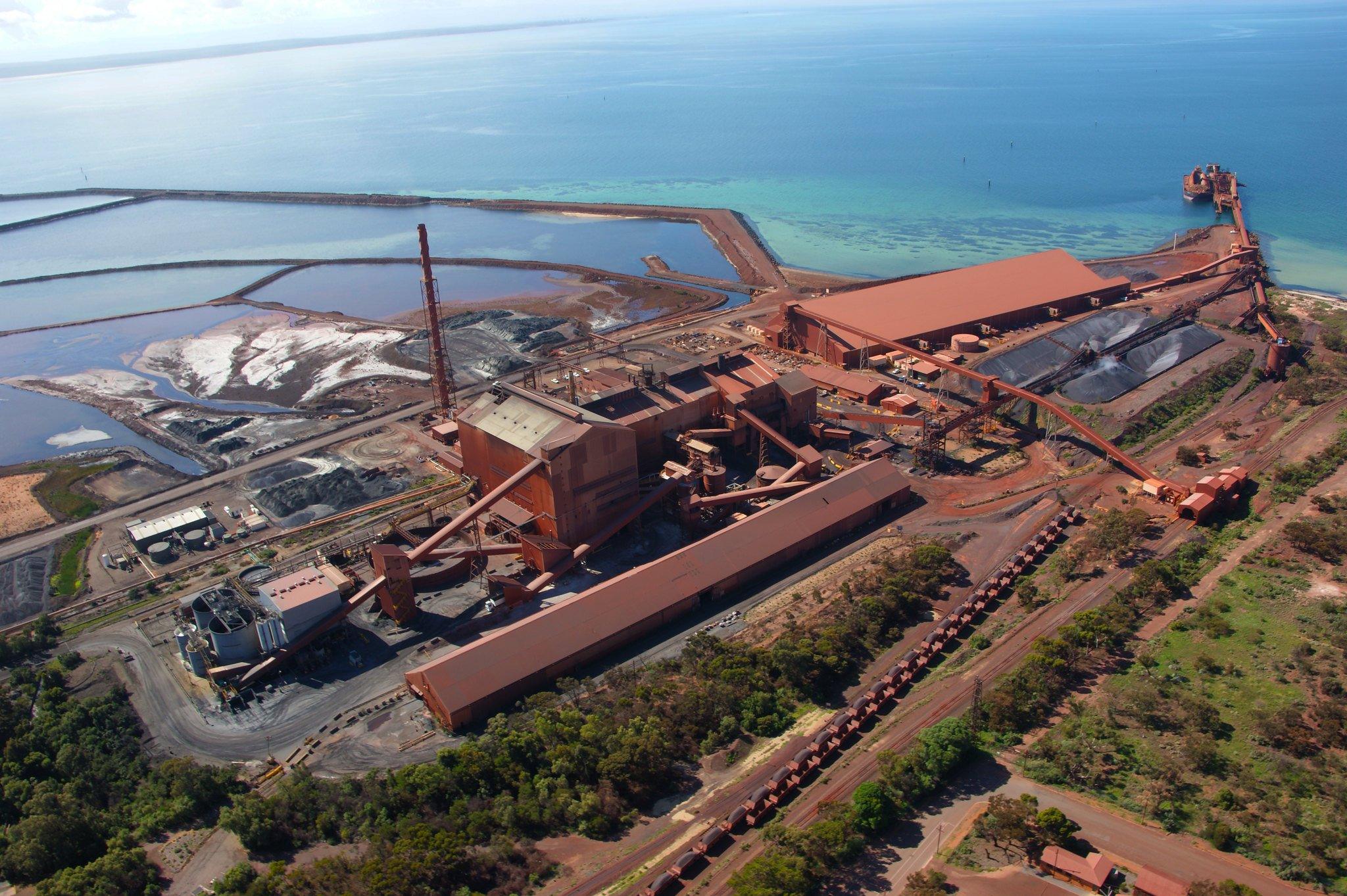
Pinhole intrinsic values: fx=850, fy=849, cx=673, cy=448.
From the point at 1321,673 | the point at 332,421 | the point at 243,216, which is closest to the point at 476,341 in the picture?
the point at 332,421

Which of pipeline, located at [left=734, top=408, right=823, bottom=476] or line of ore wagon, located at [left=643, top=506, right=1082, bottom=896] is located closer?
line of ore wagon, located at [left=643, top=506, right=1082, bottom=896]

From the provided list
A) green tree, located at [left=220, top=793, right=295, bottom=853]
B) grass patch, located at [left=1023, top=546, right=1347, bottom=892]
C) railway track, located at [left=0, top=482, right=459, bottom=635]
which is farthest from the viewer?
railway track, located at [left=0, top=482, right=459, bottom=635]

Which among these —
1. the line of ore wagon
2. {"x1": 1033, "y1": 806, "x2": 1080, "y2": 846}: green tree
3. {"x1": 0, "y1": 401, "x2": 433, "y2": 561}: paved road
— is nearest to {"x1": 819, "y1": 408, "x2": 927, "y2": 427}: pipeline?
the line of ore wagon

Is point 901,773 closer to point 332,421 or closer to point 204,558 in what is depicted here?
point 204,558

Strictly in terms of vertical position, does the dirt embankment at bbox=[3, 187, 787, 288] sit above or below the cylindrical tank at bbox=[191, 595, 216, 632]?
above

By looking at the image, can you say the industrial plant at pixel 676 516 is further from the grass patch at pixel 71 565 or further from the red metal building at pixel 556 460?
the grass patch at pixel 71 565

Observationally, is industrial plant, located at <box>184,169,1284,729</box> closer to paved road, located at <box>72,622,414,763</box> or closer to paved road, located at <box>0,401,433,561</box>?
paved road, located at <box>72,622,414,763</box>
